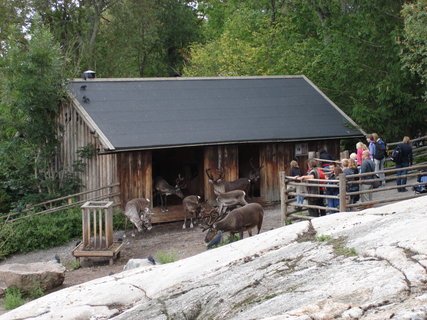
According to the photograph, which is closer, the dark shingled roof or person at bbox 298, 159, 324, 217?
person at bbox 298, 159, 324, 217

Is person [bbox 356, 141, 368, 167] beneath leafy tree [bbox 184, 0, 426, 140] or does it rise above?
beneath

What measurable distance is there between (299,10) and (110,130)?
2188cm

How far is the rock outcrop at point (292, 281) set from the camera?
799cm

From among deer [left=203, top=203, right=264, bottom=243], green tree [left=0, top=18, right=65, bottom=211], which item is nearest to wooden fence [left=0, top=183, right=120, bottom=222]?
green tree [left=0, top=18, right=65, bottom=211]

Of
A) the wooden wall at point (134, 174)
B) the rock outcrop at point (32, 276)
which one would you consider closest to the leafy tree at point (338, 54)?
the wooden wall at point (134, 174)

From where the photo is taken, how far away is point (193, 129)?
2248 cm

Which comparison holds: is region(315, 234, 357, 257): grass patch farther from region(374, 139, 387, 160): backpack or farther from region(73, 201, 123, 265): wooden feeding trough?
region(374, 139, 387, 160): backpack

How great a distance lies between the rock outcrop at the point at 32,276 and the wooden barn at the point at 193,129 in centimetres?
577

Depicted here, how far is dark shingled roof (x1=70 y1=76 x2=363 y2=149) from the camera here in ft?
71.8

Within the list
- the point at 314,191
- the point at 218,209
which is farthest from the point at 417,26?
the point at 218,209

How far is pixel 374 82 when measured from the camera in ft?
91.0

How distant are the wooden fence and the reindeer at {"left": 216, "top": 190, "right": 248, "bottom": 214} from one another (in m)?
3.49

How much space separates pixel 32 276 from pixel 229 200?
7.27 m

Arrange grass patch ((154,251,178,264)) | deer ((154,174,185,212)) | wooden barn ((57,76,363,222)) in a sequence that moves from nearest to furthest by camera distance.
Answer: grass patch ((154,251,178,264)), wooden barn ((57,76,363,222)), deer ((154,174,185,212))
